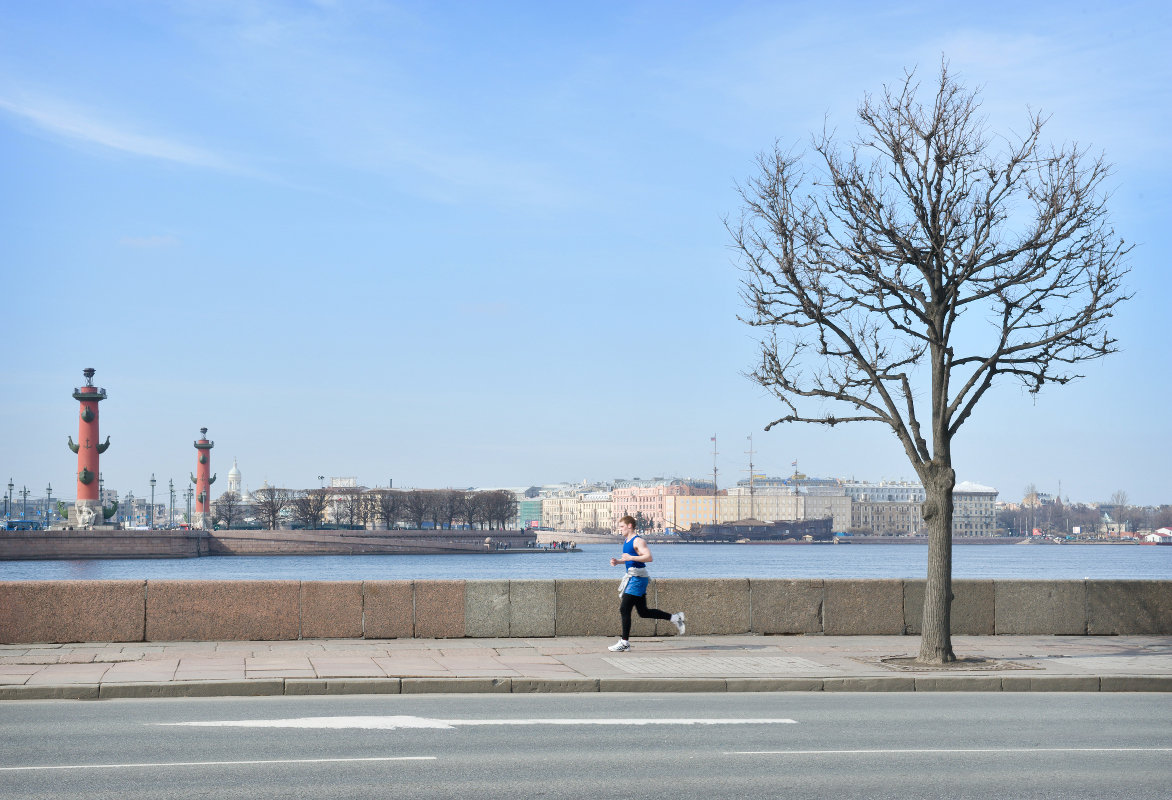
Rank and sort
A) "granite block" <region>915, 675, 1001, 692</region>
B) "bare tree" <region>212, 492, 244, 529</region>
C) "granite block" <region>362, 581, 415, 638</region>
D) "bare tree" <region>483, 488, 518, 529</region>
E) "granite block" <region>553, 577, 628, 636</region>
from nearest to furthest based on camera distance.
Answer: "granite block" <region>915, 675, 1001, 692</region> < "granite block" <region>362, 581, 415, 638</region> < "granite block" <region>553, 577, 628, 636</region> < "bare tree" <region>483, 488, 518, 529</region> < "bare tree" <region>212, 492, 244, 529</region>

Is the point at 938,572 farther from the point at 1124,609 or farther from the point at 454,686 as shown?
the point at 454,686

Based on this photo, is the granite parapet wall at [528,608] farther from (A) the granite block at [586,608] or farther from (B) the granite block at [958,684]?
(B) the granite block at [958,684]

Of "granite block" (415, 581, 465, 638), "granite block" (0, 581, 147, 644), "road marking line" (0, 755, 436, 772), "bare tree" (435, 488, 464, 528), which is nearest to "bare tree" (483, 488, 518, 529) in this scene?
"bare tree" (435, 488, 464, 528)

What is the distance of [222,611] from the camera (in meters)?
15.8

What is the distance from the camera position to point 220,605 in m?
15.8

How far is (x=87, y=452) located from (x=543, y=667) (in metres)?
108

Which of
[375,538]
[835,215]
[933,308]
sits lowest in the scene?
[375,538]

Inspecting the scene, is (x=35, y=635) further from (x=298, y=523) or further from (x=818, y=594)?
(x=298, y=523)

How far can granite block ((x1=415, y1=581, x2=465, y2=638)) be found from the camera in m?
16.2

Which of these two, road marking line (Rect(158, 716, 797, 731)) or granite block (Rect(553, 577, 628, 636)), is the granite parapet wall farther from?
road marking line (Rect(158, 716, 797, 731))

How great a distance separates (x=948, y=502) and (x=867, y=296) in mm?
2742

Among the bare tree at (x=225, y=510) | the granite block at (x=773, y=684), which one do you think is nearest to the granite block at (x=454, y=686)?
the granite block at (x=773, y=684)

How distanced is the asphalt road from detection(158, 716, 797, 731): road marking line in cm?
3

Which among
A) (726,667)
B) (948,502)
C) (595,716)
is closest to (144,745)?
(595,716)
